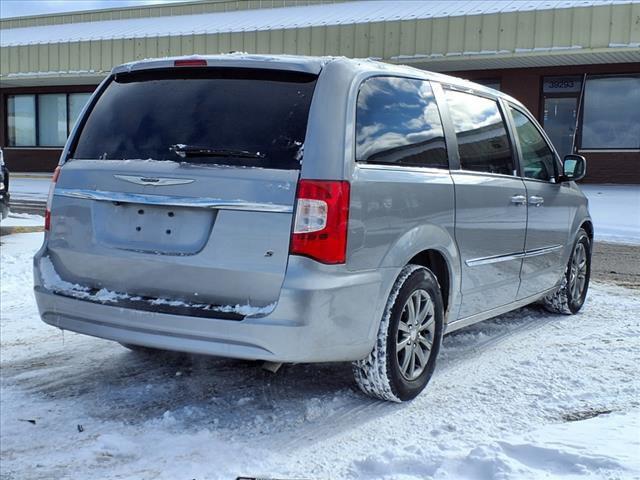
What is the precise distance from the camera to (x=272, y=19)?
21.8 m

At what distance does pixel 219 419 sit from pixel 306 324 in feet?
2.58

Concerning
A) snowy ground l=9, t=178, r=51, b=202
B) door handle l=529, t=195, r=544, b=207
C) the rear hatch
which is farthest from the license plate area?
snowy ground l=9, t=178, r=51, b=202

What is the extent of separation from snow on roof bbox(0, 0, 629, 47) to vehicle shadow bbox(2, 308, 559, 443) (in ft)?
46.7

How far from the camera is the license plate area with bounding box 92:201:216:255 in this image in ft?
11.1

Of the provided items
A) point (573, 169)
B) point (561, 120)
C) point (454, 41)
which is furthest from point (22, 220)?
point (561, 120)

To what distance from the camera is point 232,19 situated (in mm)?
23109

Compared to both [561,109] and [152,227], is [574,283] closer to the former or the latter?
[152,227]

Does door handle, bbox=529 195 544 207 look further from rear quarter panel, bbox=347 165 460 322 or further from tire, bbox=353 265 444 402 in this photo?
tire, bbox=353 265 444 402

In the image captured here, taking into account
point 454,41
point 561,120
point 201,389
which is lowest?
point 201,389

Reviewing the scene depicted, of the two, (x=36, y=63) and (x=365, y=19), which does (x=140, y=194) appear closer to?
(x=365, y=19)

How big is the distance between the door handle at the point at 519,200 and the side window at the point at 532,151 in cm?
25

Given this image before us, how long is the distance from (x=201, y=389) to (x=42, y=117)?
80.7ft

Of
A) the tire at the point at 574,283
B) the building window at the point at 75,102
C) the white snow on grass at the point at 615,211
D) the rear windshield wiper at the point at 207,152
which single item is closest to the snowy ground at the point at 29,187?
the building window at the point at 75,102

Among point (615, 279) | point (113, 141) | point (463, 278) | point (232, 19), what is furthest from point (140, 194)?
point (232, 19)
